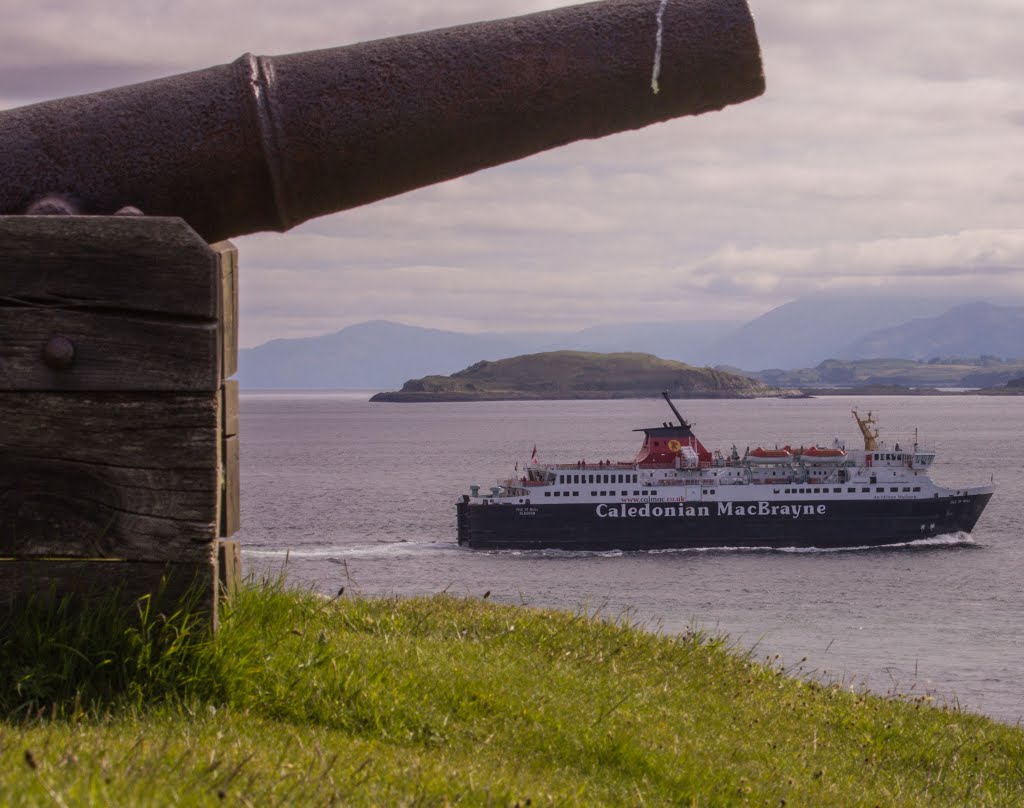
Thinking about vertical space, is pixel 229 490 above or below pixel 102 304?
below

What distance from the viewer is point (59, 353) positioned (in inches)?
157

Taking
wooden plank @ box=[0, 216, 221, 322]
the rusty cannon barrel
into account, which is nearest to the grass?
wooden plank @ box=[0, 216, 221, 322]

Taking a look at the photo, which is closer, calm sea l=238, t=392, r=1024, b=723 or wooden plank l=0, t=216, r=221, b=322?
wooden plank l=0, t=216, r=221, b=322

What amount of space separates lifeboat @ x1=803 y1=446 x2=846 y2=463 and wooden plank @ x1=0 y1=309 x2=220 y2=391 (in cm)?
5505

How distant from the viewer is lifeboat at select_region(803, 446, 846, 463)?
187ft

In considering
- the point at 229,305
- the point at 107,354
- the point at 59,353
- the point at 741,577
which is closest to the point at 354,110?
the point at 229,305

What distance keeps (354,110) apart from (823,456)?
5518cm

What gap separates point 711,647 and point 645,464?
170 ft

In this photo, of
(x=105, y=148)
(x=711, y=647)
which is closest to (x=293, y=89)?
(x=105, y=148)

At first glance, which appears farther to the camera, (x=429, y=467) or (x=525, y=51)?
(x=429, y=467)

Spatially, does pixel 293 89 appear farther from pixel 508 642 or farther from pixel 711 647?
pixel 711 647

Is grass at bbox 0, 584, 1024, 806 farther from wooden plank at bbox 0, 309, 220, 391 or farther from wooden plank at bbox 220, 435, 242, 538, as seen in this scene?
wooden plank at bbox 0, 309, 220, 391

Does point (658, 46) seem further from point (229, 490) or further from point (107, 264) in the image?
point (229, 490)

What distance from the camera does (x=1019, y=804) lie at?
571 centimetres
